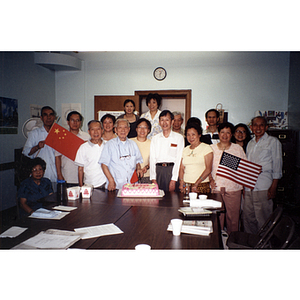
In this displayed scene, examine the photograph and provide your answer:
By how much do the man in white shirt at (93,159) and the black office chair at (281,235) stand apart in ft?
7.33

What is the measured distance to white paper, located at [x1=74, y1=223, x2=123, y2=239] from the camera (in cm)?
183

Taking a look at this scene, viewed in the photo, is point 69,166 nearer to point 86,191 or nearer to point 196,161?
point 86,191

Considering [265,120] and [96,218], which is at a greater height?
[265,120]

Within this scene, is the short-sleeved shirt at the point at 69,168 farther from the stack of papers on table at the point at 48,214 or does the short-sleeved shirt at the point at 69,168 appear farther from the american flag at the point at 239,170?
the american flag at the point at 239,170

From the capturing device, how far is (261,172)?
3.81 metres

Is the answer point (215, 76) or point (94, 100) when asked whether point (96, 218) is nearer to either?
point (94, 100)

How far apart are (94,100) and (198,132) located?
1972 mm

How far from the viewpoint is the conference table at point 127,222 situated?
5.57 ft

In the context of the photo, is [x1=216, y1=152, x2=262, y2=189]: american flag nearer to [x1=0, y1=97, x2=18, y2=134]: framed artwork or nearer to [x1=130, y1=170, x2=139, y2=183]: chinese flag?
[x1=130, y1=170, x2=139, y2=183]: chinese flag

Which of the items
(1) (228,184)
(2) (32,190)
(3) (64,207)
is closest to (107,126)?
(2) (32,190)

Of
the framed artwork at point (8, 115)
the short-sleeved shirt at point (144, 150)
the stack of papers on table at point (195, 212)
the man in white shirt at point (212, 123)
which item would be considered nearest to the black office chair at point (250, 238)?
the stack of papers on table at point (195, 212)

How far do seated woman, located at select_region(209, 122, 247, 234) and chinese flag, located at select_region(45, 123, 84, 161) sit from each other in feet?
6.95
